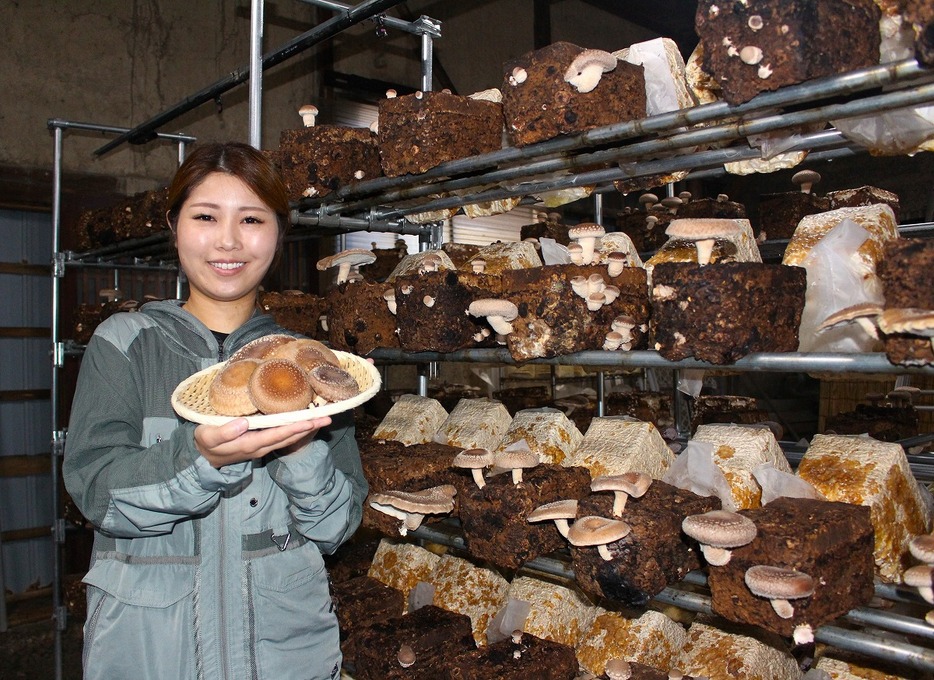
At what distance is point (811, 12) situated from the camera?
138 centimetres

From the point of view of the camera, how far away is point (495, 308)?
1.92 metres

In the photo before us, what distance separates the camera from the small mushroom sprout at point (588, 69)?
178cm

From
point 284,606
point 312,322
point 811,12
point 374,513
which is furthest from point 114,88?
point 811,12

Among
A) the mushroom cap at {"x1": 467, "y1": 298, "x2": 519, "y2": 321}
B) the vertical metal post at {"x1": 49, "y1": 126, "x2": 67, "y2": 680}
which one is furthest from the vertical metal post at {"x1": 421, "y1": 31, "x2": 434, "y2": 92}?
the vertical metal post at {"x1": 49, "y1": 126, "x2": 67, "y2": 680}

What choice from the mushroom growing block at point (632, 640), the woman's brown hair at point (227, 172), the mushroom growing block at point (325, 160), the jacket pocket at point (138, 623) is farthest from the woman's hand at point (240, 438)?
the mushroom growing block at point (325, 160)

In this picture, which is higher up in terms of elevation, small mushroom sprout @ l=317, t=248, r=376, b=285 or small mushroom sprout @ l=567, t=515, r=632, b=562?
small mushroom sprout @ l=317, t=248, r=376, b=285

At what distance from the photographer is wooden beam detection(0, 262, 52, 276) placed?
5152 millimetres

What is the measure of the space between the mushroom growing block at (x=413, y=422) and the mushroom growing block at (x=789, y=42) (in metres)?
1.76

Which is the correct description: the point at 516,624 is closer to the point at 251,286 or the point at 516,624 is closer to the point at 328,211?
the point at 251,286

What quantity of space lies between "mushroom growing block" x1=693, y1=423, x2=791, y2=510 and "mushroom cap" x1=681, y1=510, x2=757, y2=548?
1.08 ft

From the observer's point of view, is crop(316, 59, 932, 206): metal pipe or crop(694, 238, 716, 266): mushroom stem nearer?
crop(316, 59, 932, 206): metal pipe

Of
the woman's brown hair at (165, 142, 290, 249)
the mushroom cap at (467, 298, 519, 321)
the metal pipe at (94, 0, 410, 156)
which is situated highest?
the metal pipe at (94, 0, 410, 156)

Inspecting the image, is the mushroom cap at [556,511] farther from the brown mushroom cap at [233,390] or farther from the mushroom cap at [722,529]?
the brown mushroom cap at [233,390]

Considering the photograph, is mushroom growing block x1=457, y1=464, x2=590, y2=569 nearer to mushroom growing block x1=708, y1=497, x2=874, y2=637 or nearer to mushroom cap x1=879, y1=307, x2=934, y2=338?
mushroom growing block x1=708, y1=497, x2=874, y2=637
